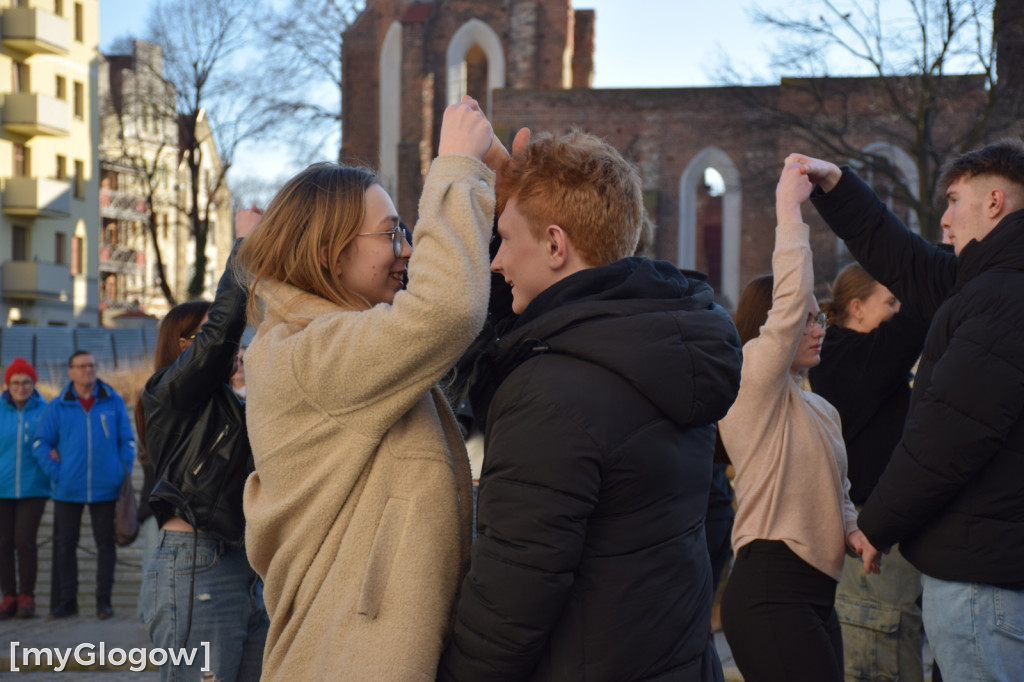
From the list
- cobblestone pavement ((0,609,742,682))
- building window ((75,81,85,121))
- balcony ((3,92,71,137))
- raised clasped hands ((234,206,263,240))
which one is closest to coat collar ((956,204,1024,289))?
raised clasped hands ((234,206,263,240))

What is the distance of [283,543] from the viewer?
94.3 inches

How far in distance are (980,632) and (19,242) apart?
41.5 meters

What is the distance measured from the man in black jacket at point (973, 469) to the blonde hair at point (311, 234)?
69.1 inches

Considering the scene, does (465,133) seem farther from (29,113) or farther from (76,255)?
(76,255)

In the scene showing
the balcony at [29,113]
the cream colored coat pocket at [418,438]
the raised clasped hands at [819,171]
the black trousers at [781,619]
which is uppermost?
the balcony at [29,113]

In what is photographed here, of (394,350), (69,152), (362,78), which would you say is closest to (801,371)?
(394,350)

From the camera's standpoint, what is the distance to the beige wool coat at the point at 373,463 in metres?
2.20

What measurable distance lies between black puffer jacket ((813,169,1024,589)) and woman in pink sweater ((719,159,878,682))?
1.21ft

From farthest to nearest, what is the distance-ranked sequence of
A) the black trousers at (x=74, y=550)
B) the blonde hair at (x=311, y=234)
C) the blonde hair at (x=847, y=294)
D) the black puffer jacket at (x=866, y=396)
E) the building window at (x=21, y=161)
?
1. the building window at (x=21, y=161)
2. the black trousers at (x=74, y=550)
3. the blonde hair at (x=847, y=294)
4. the black puffer jacket at (x=866, y=396)
5. the blonde hair at (x=311, y=234)

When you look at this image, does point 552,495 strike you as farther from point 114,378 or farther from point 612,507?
point 114,378

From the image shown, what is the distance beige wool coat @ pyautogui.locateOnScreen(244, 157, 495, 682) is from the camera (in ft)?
7.20

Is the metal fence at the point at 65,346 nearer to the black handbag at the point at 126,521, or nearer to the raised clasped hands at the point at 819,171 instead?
the black handbag at the point at 126,521

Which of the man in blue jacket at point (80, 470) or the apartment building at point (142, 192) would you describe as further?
the apartment building at point (142, 192)

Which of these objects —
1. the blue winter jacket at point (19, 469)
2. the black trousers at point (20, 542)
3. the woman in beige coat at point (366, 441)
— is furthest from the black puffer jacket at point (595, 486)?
the blue winter jacket at point (19, 469)
